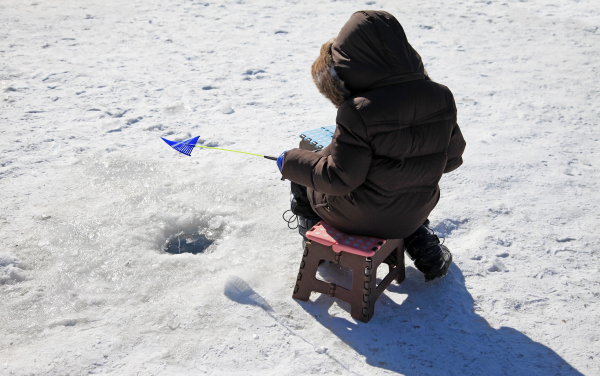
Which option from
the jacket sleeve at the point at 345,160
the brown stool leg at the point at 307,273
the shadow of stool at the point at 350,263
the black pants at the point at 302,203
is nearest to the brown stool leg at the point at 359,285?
the shadow of stool at the point at 350,263

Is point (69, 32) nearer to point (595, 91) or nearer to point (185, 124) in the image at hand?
point (185, 124)

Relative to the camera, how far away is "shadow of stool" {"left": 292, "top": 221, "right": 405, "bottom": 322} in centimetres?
246

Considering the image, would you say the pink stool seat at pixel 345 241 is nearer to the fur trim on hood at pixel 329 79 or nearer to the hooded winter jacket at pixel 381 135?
the hooded winter jacket at pixel 381 135

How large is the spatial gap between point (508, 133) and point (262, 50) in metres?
2.70

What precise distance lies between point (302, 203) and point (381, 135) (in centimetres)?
75

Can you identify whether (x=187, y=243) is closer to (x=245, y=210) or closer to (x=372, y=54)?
(x=245, y=210)

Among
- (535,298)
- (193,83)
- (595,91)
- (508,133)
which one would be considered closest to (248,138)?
(193,83)

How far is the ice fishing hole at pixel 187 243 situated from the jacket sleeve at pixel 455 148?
1.37 meters

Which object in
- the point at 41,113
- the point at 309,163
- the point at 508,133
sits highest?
the point at 309,163

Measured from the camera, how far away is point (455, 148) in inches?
103

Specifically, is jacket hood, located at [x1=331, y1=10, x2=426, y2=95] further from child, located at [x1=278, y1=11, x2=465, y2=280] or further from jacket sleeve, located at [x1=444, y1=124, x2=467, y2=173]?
jacket sleeve, located at [x1=444, y1=124, x2=467, y2=173]

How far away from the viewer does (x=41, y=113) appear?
14.7ft

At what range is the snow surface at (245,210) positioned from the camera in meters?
2.40

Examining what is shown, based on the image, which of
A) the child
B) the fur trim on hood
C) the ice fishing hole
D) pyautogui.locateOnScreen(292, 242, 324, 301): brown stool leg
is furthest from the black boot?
the ice fishing hole
